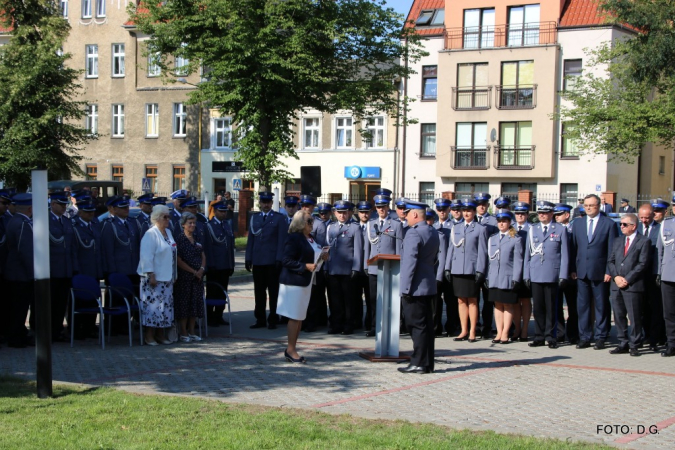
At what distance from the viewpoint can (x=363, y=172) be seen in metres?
48.8

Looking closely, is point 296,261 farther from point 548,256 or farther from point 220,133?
point 220,133

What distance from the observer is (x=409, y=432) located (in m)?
6.70

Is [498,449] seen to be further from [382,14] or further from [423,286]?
[382,14]

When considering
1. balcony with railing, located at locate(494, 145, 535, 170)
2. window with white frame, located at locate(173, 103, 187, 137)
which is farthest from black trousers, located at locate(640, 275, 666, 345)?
window with white frame, located at locate(173, 103, 187, 137)

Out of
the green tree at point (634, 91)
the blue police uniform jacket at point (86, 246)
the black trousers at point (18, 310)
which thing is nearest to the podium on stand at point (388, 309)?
the blue police uniform jacket at point (86, 246)

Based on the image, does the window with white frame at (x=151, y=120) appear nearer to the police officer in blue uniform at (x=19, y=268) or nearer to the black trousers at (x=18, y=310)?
the police officer in blue uniform at (x=19, y=268)

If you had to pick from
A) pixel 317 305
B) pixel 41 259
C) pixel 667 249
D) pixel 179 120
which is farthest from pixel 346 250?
pixel 179 120

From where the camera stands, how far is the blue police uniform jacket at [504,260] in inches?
484

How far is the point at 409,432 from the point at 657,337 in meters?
6.82

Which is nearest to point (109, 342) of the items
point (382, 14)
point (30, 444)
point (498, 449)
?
point (30, 444)

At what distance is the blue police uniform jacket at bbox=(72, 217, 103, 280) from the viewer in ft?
39.7

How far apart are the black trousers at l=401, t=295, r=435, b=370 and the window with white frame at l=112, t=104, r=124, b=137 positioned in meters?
47.0

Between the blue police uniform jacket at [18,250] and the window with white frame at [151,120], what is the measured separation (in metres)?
42.6

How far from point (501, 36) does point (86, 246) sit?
36.5 metres
